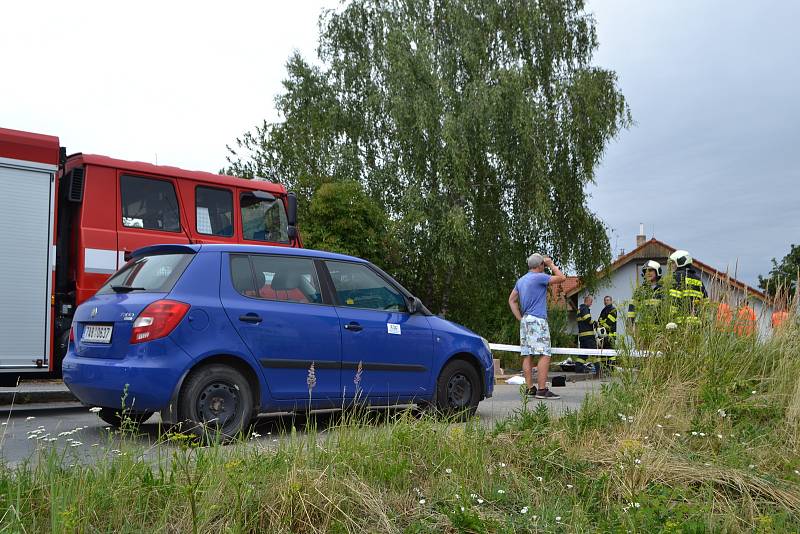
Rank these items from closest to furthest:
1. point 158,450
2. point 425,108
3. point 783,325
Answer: point 158,450 → point 783,325 → point 425,108

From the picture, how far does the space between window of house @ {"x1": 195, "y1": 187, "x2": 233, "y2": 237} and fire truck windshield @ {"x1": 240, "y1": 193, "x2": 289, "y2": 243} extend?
21 centimetres

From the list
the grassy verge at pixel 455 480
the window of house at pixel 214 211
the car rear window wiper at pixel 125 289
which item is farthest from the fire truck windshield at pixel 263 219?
the grassy verge at pixel 455 480

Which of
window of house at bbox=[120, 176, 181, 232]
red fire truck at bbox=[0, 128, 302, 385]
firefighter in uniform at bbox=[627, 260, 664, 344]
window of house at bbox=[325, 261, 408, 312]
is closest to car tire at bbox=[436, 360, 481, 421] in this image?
window of house at bbox=[325, 261, 408, 312]

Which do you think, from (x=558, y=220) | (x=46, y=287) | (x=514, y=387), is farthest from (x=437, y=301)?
(x=46, y=287)

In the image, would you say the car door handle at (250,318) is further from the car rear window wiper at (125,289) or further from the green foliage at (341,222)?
the green foliage at (341,222)

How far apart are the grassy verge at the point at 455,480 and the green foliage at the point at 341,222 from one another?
538 inches

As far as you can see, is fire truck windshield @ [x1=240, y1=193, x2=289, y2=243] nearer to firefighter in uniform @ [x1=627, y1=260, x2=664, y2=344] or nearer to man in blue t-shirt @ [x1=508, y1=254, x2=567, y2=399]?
man in blue t-shirt @ [x1=508, y1=254, x2=567, y2=399]

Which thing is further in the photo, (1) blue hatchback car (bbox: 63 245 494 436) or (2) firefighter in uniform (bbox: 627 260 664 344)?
(2) firefighter in uniform (bbox: 627 260 664 344)

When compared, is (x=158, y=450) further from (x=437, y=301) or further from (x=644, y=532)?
(x=437, y=301)

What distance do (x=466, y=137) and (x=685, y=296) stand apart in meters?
18.0

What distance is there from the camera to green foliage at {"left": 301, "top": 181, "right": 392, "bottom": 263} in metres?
19.0

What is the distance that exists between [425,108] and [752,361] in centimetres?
1866

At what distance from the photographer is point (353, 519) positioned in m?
3.62

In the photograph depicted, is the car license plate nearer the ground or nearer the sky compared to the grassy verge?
nearer the sky
